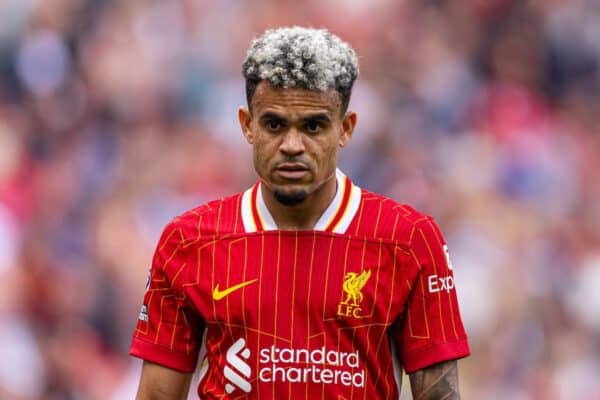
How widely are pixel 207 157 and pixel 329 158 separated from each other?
4224 mm

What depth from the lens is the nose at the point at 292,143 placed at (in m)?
3.97

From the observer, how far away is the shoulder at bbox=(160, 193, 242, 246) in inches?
165

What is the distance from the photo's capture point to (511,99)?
28.6ft

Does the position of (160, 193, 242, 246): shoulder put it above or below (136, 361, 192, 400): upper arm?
above

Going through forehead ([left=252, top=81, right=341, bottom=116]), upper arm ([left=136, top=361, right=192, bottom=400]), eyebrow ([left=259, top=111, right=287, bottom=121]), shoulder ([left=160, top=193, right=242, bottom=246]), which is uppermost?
forehead ([left=252, top=81, right=341, bottom=116])

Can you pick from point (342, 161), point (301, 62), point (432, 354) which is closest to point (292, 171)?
point (301, 62)

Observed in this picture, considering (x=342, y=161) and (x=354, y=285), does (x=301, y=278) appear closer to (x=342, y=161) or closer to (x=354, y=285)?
(x=354, y=285)

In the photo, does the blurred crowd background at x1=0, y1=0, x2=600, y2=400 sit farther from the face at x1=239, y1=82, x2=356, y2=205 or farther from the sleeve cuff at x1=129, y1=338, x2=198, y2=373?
the face at x1=239, y1=82, x2=356, y2=205

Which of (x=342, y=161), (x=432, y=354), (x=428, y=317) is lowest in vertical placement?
(x=432, y=354)

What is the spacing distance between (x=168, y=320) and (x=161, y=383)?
0.19 m

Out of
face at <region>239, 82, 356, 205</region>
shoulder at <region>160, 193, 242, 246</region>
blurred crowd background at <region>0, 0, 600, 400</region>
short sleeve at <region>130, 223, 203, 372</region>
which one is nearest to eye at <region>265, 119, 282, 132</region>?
face at <region>239, 82, 356, 205</region>

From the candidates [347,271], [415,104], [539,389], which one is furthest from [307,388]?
[415,104]

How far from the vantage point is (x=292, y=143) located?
3982mm

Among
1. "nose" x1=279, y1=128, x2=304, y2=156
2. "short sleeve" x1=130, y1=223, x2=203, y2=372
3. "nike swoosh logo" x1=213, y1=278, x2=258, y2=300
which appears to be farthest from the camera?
"short sleeve" x1=130, y1=223, x2=203, y2=372
